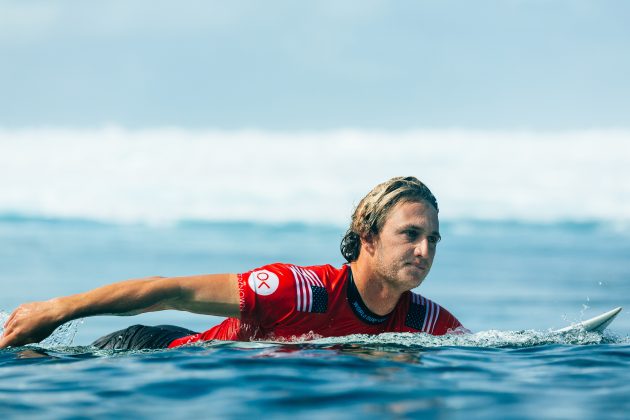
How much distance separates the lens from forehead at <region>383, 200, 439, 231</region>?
7.11 meters

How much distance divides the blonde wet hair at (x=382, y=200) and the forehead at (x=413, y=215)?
0.04 metres

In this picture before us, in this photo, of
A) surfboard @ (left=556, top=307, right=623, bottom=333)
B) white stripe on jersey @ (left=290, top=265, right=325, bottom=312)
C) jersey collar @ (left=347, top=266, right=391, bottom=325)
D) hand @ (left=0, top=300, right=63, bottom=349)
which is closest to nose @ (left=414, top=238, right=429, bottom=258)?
jersey collar @ (left=347, top=266, right=391, bottom=325)

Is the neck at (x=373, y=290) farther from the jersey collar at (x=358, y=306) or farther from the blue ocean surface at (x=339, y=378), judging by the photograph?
the blue ocean surface at (x=339, y=378)

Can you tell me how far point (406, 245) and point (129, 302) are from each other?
2139 millimetres

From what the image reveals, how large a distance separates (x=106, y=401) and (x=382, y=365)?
6.20 ft

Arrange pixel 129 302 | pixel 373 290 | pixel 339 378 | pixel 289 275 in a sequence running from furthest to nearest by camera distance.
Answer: pixel 373 290, pixel 289 275, pixel 129 302, pixel 339 378

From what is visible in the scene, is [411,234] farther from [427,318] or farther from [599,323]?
[599,323]

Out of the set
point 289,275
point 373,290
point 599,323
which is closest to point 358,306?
point 373,290

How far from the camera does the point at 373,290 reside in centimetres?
724

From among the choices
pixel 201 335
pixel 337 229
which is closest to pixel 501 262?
pixel 201 335

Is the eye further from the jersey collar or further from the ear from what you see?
the jersey collar

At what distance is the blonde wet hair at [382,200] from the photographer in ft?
23.7

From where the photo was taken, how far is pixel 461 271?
3031 cm

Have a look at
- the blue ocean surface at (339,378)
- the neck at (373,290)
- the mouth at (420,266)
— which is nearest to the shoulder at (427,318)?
the blue ocean surface at (339,378)
